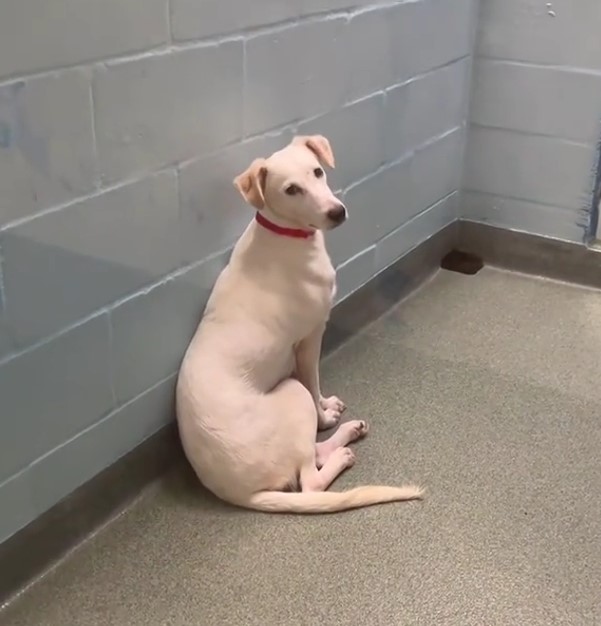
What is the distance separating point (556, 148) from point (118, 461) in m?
1.68

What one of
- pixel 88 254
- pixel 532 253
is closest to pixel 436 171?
pixel 532 253

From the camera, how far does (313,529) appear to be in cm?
168

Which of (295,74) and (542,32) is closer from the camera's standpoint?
(295,74)

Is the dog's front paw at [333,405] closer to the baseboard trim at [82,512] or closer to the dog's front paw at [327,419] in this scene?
the dog's front paw at [327,419]

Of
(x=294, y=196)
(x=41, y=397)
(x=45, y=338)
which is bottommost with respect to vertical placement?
(x=41, y=397)

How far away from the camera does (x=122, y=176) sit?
1527 mm

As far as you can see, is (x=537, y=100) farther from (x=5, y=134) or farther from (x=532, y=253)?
(x=5, y=134)

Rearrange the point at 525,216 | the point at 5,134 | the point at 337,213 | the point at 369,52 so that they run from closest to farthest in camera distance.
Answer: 1. the point at 5,134
2. the point at 337,213
3. the point at 369,52
4. the point at 525,216

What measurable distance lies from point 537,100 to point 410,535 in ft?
5.01

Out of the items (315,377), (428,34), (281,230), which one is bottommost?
(315,377)

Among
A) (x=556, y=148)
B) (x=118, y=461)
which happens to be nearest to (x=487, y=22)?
(x=556, y=148)

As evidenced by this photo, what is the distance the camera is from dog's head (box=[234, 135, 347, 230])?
164 centimetres

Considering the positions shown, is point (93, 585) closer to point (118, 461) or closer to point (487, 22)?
point (118, 461)

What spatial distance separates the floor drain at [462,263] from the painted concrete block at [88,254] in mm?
1323
